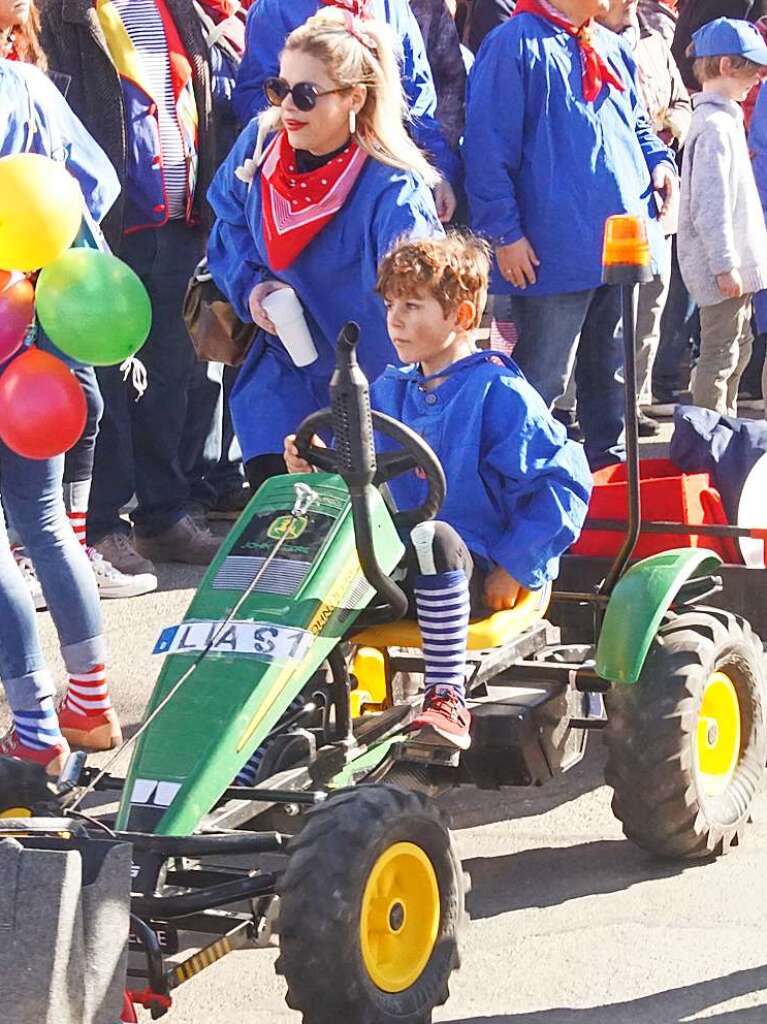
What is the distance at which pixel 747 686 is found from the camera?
5438 millimetres

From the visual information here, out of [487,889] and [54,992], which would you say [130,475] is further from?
[54,992]

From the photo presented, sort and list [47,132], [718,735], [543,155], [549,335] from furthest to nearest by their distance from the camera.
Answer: [549,335], [543,155], [47,132], [718,735]

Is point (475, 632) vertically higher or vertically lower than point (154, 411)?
higher

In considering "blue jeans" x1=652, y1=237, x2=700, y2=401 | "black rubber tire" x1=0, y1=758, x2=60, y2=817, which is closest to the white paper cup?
"black rubber tire" x1=0, y1=758, x2=60, y2=817

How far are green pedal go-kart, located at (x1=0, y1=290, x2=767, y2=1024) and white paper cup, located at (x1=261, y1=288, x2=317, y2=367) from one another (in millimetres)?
863

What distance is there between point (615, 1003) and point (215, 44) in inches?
182

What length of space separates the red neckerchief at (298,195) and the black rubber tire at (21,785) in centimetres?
185

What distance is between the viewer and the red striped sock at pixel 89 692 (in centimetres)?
599

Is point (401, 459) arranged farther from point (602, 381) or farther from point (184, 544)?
point (602, 381)

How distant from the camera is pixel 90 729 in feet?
19.8

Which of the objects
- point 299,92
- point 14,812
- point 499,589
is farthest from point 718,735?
point 299,92

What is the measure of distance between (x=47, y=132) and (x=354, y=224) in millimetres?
877

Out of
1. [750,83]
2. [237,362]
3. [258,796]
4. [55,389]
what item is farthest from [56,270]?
[750,83]

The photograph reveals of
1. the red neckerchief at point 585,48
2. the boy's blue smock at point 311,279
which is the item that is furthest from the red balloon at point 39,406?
the red neckerchief at point 585,48
